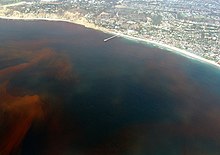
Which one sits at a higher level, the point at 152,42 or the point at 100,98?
the point at 152,42

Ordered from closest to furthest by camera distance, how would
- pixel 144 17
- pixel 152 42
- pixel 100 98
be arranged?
pixel 100 98
pixel 152 42
pixel 144 17

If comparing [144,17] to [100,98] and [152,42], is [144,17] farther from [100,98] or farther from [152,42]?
[100,98]

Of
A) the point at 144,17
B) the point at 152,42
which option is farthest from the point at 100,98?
the point at 144,17

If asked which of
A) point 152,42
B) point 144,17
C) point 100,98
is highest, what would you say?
point 144,17

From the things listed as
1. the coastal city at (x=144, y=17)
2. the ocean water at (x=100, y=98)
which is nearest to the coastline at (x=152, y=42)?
the coastal city at (x=144, y=17)

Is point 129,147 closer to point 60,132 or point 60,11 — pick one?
point 60,132

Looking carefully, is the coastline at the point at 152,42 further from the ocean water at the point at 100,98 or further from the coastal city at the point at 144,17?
the ocean water at the point at 100,98

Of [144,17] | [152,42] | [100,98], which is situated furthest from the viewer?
[144,17]

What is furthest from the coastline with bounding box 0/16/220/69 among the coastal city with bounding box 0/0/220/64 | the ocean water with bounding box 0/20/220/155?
the ocean water with bounding box 0/20/220/155
